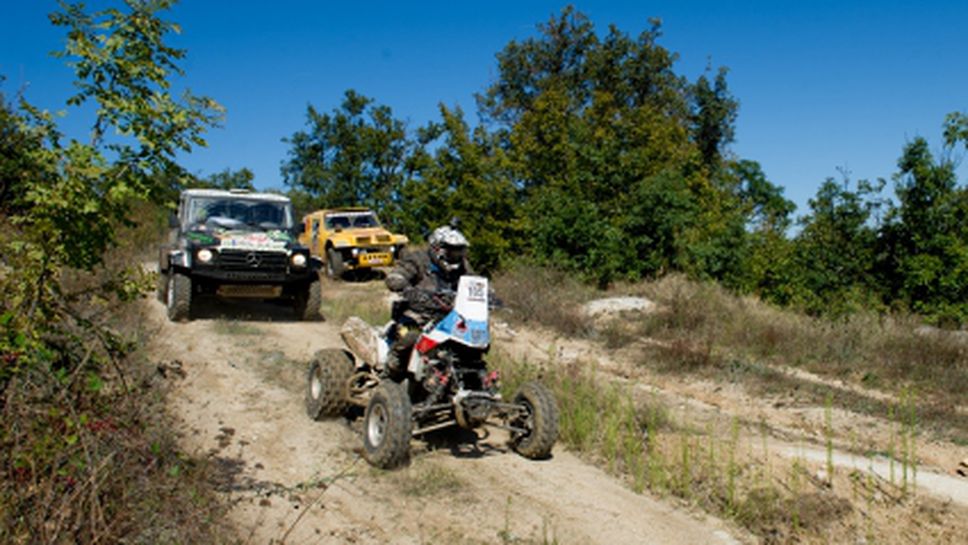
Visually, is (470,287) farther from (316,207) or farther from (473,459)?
(316,207)

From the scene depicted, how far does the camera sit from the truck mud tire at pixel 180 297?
11.1 metres

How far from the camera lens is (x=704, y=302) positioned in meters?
13.8

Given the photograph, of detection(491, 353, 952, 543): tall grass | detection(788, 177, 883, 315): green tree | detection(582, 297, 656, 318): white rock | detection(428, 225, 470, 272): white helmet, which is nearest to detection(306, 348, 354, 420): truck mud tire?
detection(428, 225, 470, 272): white helmet

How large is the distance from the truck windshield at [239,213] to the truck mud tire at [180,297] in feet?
3.78

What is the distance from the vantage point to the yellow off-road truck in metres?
18.9

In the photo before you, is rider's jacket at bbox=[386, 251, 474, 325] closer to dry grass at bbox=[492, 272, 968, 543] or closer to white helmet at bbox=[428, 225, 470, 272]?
white helmet at bbox=[428, 225, 470, 272]

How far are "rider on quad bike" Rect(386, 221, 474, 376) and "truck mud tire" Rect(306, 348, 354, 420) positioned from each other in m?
0.56

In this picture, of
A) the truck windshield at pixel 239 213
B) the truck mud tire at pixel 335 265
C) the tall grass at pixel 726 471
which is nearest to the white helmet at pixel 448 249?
the tall grass at pixel 726 471

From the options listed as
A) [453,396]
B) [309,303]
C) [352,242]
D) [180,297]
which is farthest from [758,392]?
[352,242]

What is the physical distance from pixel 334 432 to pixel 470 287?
196 centimetres

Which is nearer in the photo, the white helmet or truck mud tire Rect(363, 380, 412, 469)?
truck mud tire Rect(363, 380, 412, 469)

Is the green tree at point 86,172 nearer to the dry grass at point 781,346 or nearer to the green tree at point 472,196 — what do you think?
the dry grass at point 781,346

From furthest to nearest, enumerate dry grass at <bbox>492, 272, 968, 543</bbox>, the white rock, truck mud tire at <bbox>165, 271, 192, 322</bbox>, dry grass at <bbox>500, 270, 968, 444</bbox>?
the white rock
truck mud tire at <bbox>165, 271, 192, 322</bbox>
dry grass at <bbox>500, 270, 968, 444</bbox>
dry grass at <bbox>492, 272, 968, 543</bbox>

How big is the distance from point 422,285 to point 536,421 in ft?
5.03
